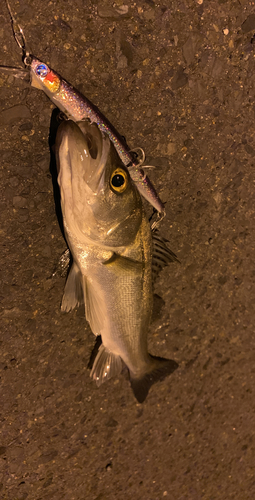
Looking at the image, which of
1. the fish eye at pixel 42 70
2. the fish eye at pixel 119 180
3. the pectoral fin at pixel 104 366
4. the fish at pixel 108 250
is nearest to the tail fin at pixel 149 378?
the fish at pixel 108 250

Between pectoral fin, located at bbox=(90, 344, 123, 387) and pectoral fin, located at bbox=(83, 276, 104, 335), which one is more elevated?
pectoral fin, located at bbox=(83, 276, 104, 335)

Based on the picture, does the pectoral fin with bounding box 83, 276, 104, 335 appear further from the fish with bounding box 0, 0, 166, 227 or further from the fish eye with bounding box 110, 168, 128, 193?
the fish with bounding box 0, 0, 166, 227

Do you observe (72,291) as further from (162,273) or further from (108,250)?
(162,273)

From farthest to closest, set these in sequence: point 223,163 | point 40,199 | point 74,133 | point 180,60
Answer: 1. point 223,163
2. point 180,60
3. point 40,199
4. point 74,133

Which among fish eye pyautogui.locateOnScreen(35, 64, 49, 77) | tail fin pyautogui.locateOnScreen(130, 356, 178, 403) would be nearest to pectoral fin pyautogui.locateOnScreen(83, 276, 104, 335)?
tail fin pyautogui.locateOnScreen(130, 356, 178, 403)

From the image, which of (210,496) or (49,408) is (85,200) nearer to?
(49,408)

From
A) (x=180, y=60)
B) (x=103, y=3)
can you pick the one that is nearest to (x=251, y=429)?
(x=180, y=60)

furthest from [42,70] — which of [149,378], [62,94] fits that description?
[149,378]
